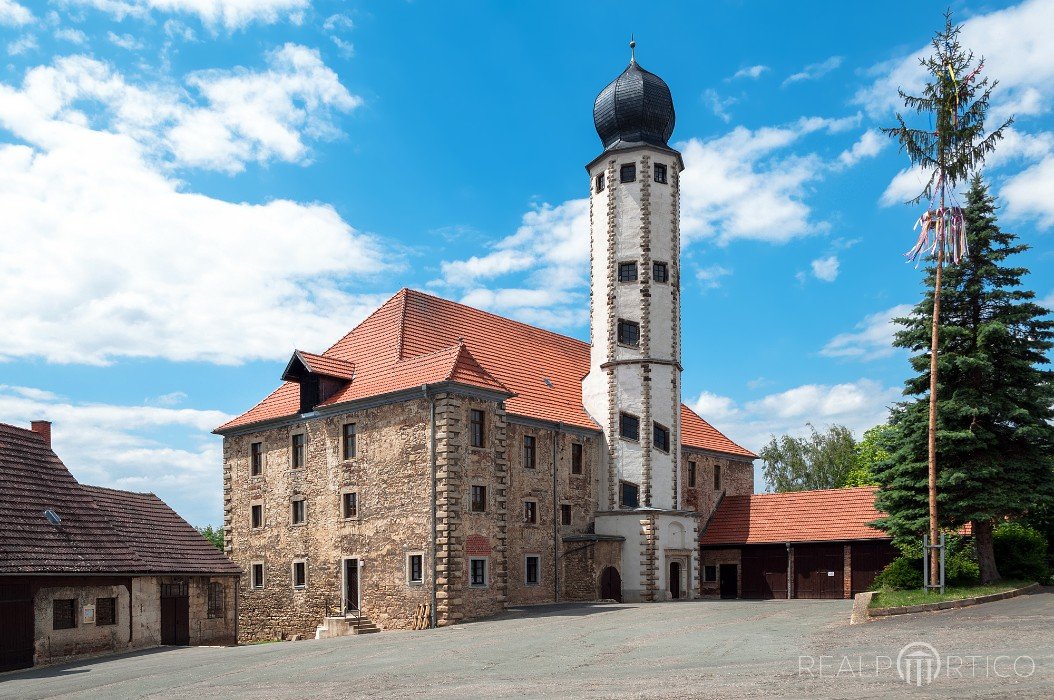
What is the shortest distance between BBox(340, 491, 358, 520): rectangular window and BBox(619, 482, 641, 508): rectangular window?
10865 millimetres

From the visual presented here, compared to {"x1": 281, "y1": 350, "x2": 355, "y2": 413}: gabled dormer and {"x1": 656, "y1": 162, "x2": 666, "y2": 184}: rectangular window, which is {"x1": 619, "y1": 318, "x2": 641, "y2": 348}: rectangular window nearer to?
{"x1": 656, "y1": 162, "x2": 666, "y2": 184}: rectangular window

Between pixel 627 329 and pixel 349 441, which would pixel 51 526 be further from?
pixel 627 329

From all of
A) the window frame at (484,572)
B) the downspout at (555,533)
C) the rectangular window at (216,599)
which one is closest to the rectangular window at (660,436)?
the downspout at (555,533)

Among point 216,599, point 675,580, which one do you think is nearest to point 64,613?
point 216,599

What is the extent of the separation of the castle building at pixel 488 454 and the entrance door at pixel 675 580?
6 cm

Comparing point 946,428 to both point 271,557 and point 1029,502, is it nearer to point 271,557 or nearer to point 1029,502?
point 1029,502

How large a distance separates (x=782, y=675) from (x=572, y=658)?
17.1 feet

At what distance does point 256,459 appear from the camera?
1574 inches

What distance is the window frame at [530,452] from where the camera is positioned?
1496 inches

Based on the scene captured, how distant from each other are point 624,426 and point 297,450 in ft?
41.5

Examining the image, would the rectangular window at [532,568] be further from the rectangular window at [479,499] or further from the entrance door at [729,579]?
the entrance door at [729,579]

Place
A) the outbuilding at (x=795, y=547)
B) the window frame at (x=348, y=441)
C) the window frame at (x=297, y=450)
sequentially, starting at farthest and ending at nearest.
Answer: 1. the outbuilding at (x=795, y=547)
2. the window frame at (x=297, y=450)
3. the window frame at (x=348, y=441)

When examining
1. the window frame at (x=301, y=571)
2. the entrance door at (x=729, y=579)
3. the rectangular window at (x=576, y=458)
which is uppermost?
the rectangular window at (x=576, y=458)

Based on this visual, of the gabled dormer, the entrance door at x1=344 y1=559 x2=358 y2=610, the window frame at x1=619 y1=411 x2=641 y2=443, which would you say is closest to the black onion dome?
the window frame at x1=619 y1=411 x2=641 y2=443
